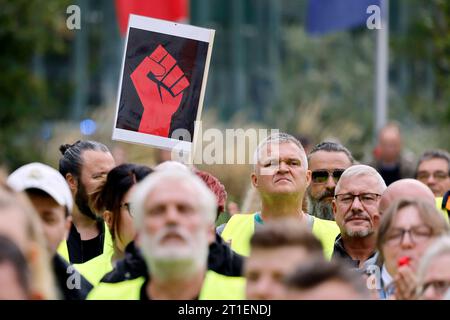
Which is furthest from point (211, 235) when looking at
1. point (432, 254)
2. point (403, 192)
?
point (403, 192)

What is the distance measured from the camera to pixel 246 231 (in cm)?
950

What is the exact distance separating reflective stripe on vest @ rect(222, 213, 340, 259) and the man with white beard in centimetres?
248

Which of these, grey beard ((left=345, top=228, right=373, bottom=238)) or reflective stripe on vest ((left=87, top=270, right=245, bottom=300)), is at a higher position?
grey beard ((left=345, top=228, right=373, bottom=238))

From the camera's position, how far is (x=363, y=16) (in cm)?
2284

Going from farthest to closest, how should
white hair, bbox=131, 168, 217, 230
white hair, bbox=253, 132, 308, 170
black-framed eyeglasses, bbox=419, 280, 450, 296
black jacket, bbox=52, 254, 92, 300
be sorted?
white hair, bbox=253, 132, 308, 170 → black jacket, bbox=52, 254, 92, 300 → white hair, bbox=131, 168, 217, 230 → black-framed eyeglasses, bbox=419, 280, 450, 296

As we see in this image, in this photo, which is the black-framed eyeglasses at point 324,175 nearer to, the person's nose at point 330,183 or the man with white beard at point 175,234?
the person's nose at point 330,183

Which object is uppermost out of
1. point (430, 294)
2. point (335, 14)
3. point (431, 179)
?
point (335, 14)

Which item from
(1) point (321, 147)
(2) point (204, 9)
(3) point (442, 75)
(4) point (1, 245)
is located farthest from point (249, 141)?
(2) point (204, 9)

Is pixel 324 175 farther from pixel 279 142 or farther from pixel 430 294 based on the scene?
pixel 430 294

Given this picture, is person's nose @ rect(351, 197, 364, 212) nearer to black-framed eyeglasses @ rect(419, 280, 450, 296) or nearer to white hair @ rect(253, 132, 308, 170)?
white hair @ rect(253, 132, 308, 170)

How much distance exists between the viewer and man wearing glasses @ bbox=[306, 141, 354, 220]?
11.0 m

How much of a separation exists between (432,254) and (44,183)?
88.1 inches

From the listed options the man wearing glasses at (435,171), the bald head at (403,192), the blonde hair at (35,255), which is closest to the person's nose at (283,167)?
the bald head at (403,192)

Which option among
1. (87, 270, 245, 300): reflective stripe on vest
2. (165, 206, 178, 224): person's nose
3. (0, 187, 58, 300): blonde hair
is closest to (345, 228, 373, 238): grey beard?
(87, 270, 245, 300): reflective stripe on vest
